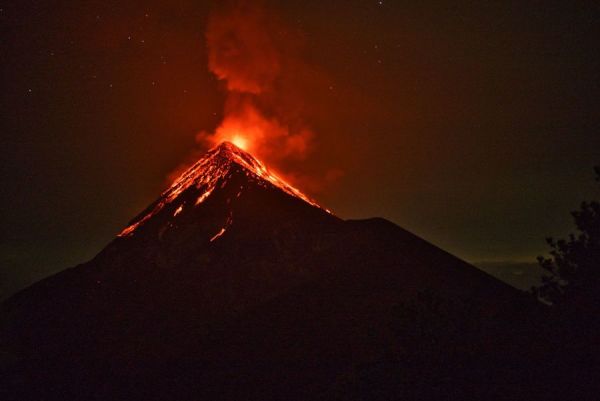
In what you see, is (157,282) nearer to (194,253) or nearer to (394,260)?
(194,253)

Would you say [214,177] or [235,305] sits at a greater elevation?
[214,177]

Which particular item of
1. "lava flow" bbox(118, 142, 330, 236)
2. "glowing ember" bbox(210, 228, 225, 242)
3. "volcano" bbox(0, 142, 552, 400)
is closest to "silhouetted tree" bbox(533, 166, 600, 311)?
"volcano" bbox(0, 142, 552, 400)

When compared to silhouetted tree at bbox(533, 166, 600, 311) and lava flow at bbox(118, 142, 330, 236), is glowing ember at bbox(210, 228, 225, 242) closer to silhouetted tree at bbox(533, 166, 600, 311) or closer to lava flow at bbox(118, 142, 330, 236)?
lava flow at bbox(118, 142, 330, 236)

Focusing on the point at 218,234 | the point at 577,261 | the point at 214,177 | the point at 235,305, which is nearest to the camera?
the point at 577,261

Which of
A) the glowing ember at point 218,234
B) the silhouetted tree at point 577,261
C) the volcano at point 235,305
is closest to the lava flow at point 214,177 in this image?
the volcano at point 235,305

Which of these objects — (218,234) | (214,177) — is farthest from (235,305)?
(214,177)

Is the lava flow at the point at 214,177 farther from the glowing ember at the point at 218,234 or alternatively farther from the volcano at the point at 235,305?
the glowing ember at the point at 218,234

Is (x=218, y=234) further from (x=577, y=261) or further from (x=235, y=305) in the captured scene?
(x=577, y=261)

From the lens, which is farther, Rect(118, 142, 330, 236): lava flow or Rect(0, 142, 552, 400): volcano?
Rect(118, 142, 330, 236): lava flow
